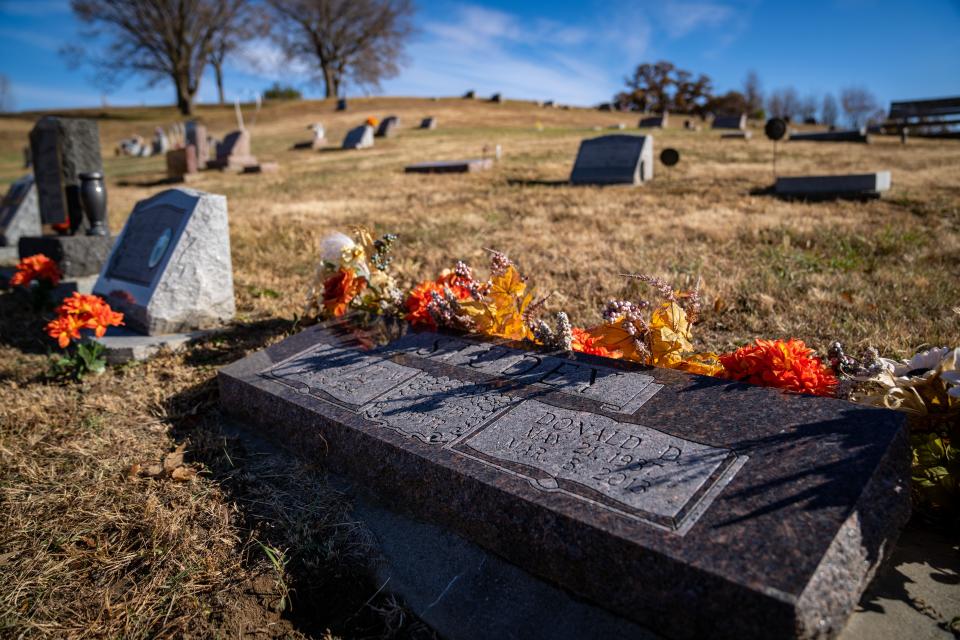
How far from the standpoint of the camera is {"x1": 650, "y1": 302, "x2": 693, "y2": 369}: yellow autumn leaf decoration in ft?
8.59

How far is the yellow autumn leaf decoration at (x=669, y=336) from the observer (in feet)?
8.59

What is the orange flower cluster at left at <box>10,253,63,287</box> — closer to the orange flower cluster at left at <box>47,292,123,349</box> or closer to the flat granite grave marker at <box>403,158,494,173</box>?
the orange flower cluster at left at <box>47,292,123,349</box>

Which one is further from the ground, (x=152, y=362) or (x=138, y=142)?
(x=138, y=142)

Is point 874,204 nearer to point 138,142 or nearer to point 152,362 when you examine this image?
point 152,362

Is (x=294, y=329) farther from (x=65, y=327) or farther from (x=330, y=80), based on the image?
(x=330, y=80)

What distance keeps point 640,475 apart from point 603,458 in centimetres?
15

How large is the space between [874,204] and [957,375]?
21.6 feet

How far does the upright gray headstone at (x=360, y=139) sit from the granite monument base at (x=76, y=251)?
16421 millimetres

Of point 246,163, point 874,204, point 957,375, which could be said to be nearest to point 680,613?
point 957,375

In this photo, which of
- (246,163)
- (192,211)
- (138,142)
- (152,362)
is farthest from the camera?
(138,142)

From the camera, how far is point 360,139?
22.1 meters

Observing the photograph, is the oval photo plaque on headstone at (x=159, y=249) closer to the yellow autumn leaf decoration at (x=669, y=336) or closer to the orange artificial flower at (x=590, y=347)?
the orange artificial flower at (x=590, y=347)

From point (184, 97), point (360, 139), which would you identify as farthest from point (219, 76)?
point (360, 139)

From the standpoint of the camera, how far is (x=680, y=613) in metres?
1.61
